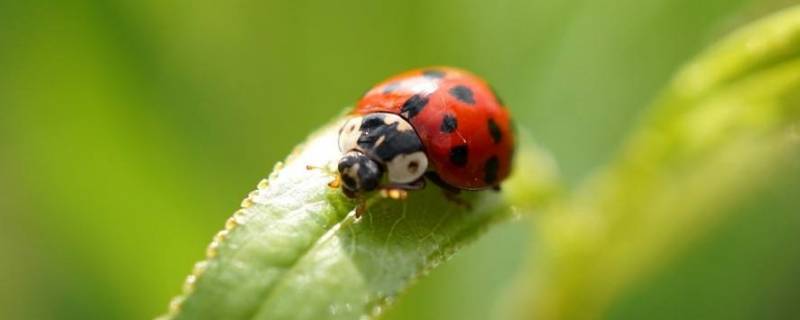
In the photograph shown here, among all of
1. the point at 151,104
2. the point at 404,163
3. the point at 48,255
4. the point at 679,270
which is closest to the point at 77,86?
the point at 151,104

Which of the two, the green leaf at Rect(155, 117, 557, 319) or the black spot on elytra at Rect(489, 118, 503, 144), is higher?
the black spot on elytra at Rect(489, 118, 503, 144)

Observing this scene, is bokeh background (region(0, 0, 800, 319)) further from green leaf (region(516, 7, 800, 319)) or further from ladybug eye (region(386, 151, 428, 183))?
ladybug eye (region(386, 151, 428, 183))

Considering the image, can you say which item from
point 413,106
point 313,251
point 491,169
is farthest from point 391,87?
point 313,251

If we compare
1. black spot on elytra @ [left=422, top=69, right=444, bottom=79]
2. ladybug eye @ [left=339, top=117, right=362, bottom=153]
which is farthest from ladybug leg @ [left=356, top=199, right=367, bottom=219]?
black spot on elytra @ [left=422, top=69, right=444, bottom=79]

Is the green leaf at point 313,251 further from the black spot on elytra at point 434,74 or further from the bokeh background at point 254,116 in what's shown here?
the bokeh background at point 254,116

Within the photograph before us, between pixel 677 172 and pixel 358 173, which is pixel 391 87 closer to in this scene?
pixel 358 173

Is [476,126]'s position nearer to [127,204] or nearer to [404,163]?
[404,163]

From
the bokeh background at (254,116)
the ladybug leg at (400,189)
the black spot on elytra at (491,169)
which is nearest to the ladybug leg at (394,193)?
the ladybug leg at (400,189)
